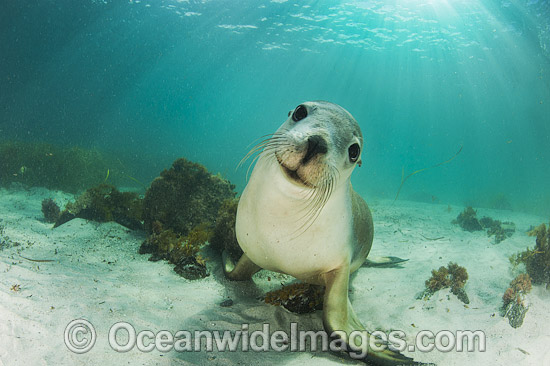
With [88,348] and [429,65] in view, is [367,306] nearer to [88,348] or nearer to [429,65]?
[88,348]

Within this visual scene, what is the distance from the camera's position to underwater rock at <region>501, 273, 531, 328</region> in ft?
9.49

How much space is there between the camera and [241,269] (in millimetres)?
3227

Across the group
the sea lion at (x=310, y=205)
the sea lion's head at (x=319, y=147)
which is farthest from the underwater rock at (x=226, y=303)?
the sea lion's head at (x=319, y=147)

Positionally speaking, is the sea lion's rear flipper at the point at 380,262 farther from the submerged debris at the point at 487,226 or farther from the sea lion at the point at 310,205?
the submerged debris at the point at 487,226

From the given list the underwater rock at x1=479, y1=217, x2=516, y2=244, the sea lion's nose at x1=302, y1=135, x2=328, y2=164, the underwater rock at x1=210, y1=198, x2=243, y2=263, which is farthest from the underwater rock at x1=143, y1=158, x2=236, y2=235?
the underwater rock at x1=479, y1=217, x2=516, y2=244

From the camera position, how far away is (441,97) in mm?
58969

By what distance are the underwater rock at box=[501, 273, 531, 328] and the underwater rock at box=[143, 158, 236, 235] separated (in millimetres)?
3893

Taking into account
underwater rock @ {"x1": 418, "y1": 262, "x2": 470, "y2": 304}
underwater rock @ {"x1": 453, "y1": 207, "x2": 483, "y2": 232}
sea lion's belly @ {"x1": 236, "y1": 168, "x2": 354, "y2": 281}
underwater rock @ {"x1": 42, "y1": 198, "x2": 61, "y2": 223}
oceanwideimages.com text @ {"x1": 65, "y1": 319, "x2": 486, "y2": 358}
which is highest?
sea lion's belly @ {"x1": 236, "y1": 168, "x2": 354, "y2": 281}

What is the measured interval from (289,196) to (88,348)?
5.21 ft

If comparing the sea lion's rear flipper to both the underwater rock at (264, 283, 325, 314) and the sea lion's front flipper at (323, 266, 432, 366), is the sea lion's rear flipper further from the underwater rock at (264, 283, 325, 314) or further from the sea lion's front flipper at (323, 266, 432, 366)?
the sea lion's front flipper at (323, 266, 432, 366)

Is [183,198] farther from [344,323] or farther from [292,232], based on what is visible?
[344,323]

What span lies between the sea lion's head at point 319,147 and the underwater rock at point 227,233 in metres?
2.24

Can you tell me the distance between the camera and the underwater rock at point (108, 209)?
489 centimetres

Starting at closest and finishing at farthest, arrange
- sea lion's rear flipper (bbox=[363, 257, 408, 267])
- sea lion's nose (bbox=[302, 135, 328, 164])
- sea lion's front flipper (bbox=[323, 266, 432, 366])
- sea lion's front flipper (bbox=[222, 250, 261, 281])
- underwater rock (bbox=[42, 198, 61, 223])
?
sea lion's nose (bbox=[302, 135, 328, 164]), sea lion's front flipper (bbox=[323, 266, 432, 366]), sea lion's front flipper (bbox=[222, 250, 261, 281]), sea lion's rear flipper (bbox=[363, 257, 408, 267]), underwater rock (bbox=[42, 198, 61, 223])
